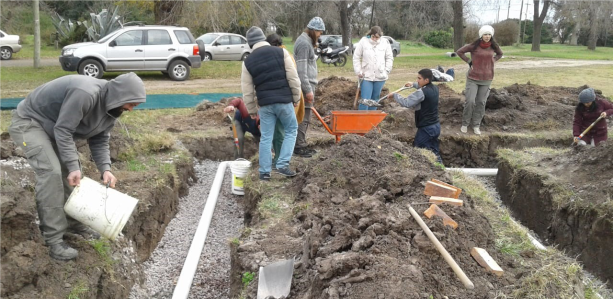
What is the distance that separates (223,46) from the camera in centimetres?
2189

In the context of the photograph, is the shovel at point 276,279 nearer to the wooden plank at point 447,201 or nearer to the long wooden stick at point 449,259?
the long wooden stick at point 449,259

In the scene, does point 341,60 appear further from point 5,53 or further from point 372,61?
point 5,53

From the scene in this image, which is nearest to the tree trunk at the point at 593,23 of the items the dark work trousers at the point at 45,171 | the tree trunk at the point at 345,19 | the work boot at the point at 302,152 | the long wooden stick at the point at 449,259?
the tree trunk at the point at 345,19

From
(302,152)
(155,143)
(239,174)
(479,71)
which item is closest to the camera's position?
(239,174)

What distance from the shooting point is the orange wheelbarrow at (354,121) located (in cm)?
675

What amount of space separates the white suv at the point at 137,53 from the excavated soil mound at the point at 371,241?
408 inches

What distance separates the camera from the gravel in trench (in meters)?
4.39

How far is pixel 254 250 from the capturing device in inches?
160

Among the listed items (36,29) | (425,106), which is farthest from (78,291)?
(36,29)

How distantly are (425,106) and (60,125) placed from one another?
484 cm

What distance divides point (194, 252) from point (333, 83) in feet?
23.3

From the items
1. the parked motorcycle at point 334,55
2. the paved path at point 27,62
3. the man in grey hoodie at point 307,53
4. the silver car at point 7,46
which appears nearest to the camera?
the man in grey hoodie at point 307,53

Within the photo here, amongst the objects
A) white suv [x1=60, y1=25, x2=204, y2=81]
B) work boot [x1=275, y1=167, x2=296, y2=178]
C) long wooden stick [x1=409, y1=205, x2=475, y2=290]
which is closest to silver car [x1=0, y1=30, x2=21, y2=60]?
white suv [x1=60, y1=25, x2=204, y2=81]

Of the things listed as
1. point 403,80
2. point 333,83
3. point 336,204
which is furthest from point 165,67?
point 336,204
